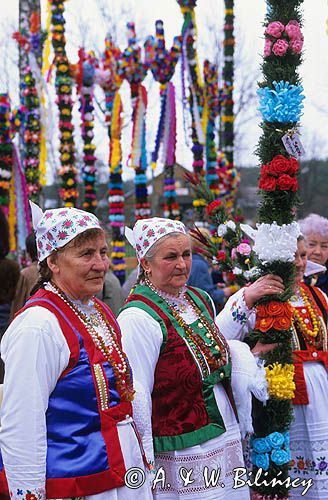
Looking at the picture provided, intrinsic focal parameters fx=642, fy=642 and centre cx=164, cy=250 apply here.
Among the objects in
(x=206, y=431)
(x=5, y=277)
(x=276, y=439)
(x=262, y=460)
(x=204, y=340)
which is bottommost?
(x=262, y=460)

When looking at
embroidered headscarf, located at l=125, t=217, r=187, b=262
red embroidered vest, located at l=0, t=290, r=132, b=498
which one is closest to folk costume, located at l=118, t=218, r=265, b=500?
embroidered headscarf, located at l=125, t=217, r=187, b=262

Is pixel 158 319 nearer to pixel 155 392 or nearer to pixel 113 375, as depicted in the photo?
pixel 155 392

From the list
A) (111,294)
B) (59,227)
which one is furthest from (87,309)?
(111,294)

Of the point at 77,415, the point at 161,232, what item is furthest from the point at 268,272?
the point at 77,415

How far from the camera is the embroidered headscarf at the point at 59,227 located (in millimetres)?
2686

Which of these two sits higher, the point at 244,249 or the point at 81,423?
the point at 244,249

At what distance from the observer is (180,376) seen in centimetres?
314

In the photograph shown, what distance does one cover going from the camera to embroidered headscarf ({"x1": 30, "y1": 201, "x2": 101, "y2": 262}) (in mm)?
2686

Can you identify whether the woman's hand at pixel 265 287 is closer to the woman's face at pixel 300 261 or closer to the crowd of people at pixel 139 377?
the crowd of people at pixel 139 377

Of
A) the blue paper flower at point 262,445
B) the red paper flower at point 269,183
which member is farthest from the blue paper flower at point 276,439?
the red paper flower at point 269,183

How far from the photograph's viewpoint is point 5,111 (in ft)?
33.1

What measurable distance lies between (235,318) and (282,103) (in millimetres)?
1231

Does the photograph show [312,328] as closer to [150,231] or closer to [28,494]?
[150,231]

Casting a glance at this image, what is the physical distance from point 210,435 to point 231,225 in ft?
4.86
